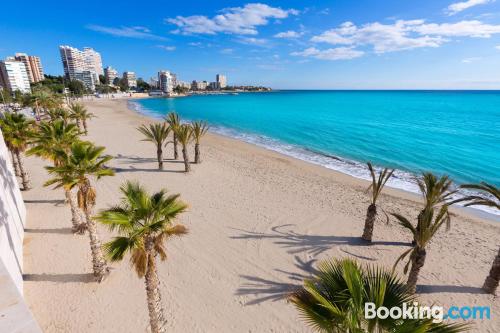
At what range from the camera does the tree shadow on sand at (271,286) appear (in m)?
8.24

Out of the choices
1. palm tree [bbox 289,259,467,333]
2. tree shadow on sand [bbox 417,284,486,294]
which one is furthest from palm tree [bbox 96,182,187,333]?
tree shadow on sand [bbox 417,284,486,294]

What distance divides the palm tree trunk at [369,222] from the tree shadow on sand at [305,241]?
283 mm

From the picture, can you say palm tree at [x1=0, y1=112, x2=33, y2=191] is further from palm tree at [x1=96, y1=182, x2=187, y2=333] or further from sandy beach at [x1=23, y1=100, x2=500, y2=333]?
palm tree at [x1=96, y1=182, x2=187, y2=333]

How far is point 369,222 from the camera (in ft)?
35.0

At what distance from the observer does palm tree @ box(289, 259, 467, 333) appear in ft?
10.3

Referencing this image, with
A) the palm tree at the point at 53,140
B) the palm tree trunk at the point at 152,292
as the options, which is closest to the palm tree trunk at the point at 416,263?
the palm tree trunk at the point at 152,292

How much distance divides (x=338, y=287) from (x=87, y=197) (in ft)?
26.1

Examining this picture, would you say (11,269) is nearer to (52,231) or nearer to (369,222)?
(52,231)

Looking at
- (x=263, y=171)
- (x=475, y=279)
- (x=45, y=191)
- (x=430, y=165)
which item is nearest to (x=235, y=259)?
(x=475, y=279)

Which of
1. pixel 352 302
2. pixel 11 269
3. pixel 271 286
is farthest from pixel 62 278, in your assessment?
pixel 352 302

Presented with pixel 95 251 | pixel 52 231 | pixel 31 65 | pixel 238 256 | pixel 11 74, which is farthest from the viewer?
pixel 31 65

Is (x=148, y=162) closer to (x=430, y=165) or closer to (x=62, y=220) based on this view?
(x=62, y=220)

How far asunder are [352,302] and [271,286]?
19.0 ft

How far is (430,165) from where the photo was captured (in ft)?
75.2
